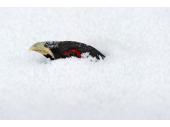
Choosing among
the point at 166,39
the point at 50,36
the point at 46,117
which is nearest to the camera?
the point at 46,117

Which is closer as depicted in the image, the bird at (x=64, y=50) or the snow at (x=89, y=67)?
the snow at (x=89, y=67)

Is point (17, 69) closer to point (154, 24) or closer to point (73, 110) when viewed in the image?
point (73, 110)

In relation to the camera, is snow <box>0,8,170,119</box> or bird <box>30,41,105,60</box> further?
bird <box>30,41,105,60</box>

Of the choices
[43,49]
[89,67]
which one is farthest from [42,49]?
[89,67]

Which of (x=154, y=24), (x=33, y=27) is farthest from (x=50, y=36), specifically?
(x=154, y=24)
